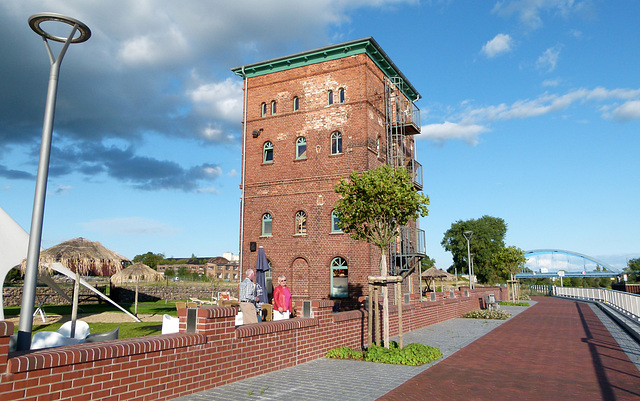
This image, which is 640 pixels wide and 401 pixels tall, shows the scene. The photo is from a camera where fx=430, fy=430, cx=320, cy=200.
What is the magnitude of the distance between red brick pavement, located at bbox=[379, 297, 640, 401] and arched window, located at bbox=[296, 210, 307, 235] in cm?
1083

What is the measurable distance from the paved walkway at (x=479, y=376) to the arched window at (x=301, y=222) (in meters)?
10.3

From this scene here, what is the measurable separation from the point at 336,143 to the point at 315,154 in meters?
1.20

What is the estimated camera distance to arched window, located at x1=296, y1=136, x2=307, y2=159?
2227cm

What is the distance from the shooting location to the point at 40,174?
566 centimetres

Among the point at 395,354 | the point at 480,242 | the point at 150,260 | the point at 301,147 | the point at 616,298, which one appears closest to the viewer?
the point at 395,354

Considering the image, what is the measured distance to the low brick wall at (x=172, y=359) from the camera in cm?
450

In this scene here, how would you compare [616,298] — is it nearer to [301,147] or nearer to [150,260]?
[301,147]

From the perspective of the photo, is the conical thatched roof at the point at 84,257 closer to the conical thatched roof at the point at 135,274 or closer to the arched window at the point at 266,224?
the conical thatched roof at the point at 135,274

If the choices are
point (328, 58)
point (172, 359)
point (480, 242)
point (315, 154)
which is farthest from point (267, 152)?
point (480, 242)

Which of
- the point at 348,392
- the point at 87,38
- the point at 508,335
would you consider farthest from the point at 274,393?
the point at 508,335

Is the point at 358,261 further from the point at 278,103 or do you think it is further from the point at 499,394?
the point at 499,394

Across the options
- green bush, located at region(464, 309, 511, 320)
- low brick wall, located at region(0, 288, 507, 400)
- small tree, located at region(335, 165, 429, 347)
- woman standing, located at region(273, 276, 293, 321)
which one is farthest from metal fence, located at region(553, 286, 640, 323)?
woman standing, located at region(273, 276, 293, 321)

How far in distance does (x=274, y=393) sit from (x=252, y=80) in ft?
67.8

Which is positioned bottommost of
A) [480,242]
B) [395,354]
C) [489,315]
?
[489,315]
